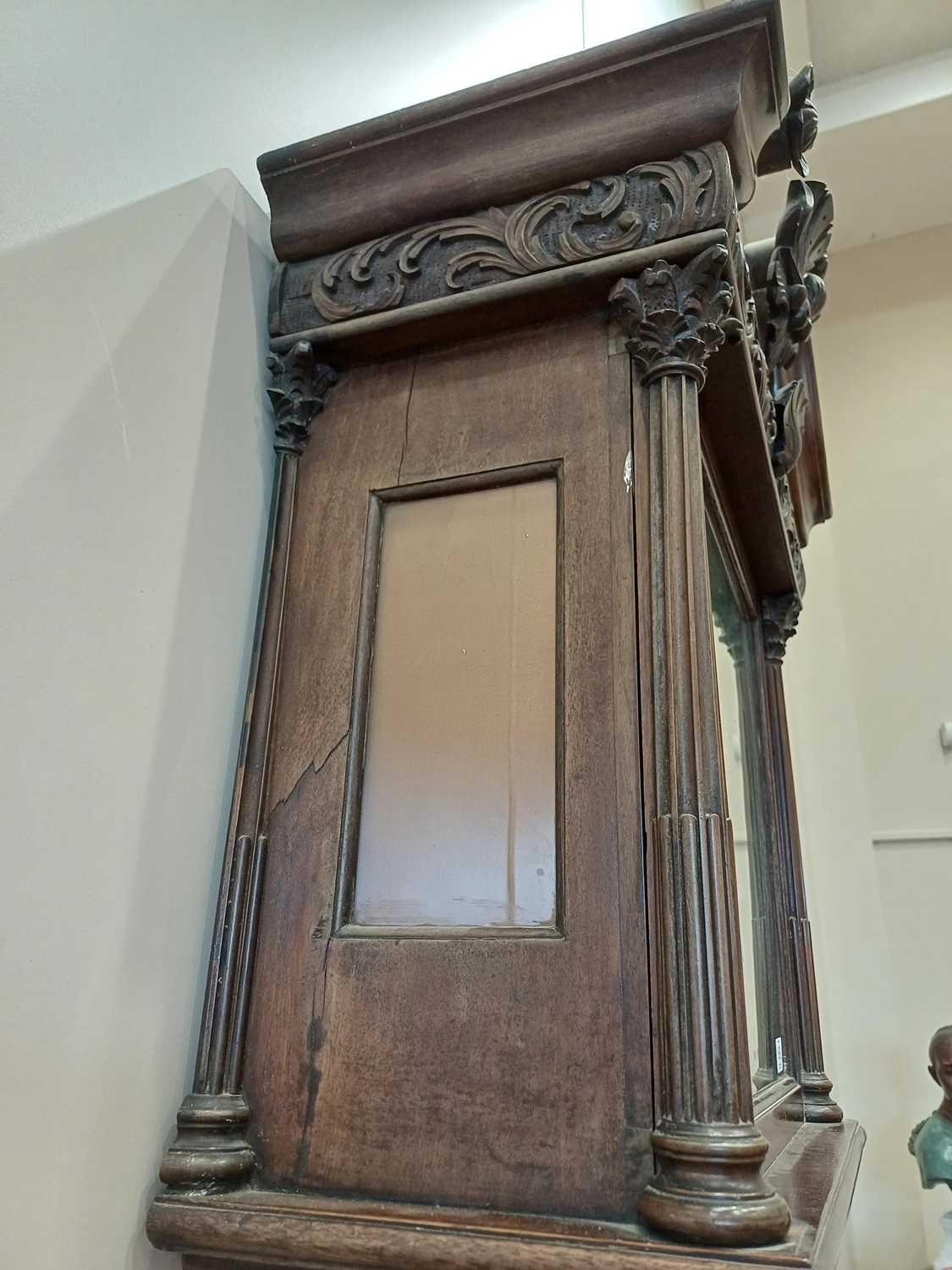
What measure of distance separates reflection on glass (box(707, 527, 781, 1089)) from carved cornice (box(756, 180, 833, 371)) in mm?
305

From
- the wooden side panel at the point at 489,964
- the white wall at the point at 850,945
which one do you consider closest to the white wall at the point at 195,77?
the wooden side panel at the point at 489,964

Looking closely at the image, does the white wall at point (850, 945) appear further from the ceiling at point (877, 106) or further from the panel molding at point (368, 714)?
the panel molding at point (368, 714)

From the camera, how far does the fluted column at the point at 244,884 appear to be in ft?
2.46

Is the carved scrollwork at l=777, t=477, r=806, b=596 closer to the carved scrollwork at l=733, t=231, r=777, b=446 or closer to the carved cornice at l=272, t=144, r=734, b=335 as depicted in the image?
the carved scrollwork at l=733, t=231, r=777, b=446

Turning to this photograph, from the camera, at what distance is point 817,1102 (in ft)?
4.49

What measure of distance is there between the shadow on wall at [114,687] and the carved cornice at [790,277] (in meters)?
0.72

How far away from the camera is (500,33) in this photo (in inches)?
59.0

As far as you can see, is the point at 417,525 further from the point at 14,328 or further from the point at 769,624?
the point at 769,624

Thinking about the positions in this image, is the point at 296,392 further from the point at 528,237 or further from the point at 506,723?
the point at 506,723

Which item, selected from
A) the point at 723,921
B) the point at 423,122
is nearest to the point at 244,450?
the point at 423,122

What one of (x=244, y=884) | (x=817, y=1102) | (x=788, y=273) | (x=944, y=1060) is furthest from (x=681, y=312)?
(x=944, y=1060)

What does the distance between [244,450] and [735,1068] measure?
73cm

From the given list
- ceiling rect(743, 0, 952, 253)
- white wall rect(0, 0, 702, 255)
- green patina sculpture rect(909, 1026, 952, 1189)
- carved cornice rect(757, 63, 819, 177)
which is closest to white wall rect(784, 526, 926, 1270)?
green patina sculpture rect(909, 1026, 952, 1189)

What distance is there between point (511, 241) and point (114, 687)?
1.90 ft
